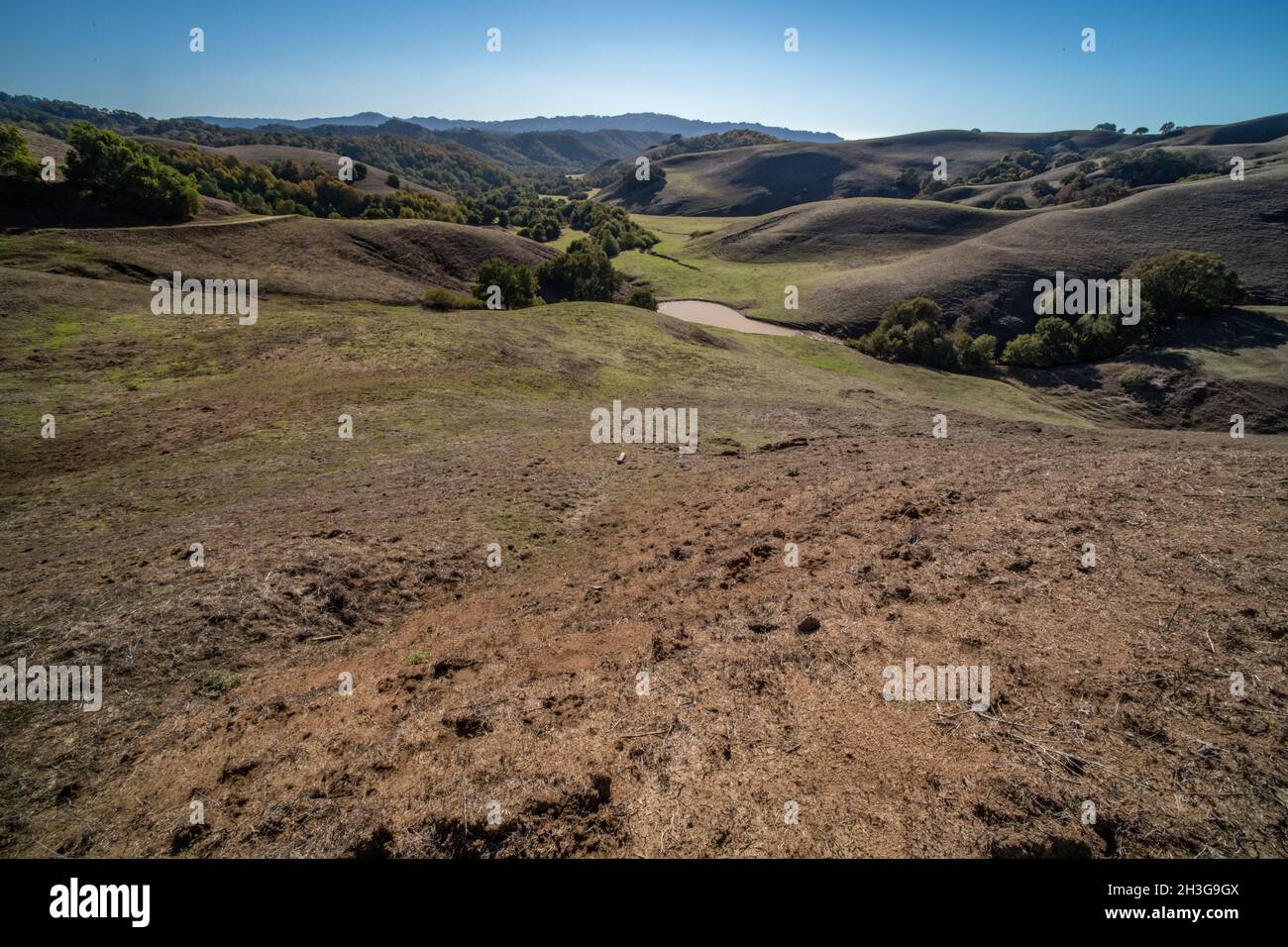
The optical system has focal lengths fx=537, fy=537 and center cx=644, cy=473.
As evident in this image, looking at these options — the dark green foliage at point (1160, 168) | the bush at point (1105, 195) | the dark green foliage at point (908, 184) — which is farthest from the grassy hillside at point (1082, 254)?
the dark green foliage at point (908, 184)

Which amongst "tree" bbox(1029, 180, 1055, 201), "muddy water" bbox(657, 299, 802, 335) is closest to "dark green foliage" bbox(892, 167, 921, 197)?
"tree" bbox(1029, 180, 1055, 201)

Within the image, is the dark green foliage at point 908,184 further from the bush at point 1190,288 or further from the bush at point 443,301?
the bush at point 443,301

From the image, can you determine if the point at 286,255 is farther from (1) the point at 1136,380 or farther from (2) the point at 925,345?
(1) the point at 1136,380

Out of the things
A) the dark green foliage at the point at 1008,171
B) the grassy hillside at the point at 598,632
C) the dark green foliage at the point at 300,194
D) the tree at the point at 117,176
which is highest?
the dark green foliage at the point at 1008,171

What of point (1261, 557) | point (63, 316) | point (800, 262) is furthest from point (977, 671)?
point (800, 262)

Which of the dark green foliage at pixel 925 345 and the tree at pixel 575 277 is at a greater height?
the tree at pixel 575 277

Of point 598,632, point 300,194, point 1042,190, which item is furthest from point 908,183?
point 598,632

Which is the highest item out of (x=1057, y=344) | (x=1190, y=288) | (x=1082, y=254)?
(x=1082, y=254)
